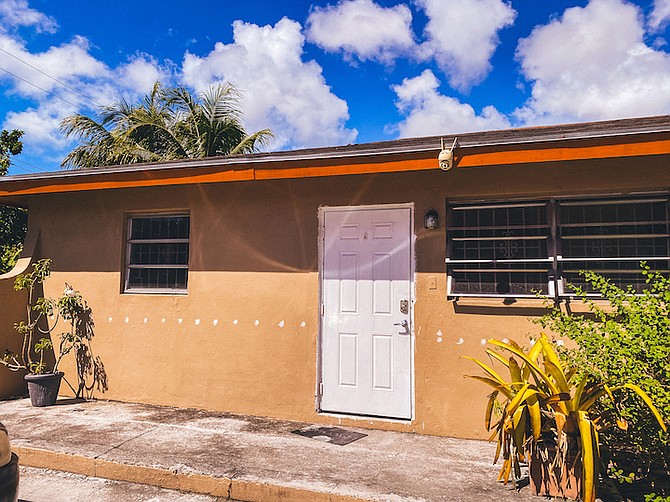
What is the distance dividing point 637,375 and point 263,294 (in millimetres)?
3885

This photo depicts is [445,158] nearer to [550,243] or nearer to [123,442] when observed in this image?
[550,243]

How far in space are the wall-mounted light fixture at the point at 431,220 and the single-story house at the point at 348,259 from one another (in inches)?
0.8

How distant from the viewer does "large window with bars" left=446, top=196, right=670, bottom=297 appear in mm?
4527

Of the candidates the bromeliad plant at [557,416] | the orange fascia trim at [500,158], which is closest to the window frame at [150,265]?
the orange fascia trim at [500,158]

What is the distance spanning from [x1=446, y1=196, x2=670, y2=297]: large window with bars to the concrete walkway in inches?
65.6

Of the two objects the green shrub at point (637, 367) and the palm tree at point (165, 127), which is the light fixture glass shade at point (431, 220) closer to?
the green shrub at point (637, 367)

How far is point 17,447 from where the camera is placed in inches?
173

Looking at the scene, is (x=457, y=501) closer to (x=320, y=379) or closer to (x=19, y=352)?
(x=320, y=379)

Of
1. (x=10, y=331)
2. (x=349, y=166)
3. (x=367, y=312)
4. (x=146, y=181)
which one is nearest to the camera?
(x=349, y=166)

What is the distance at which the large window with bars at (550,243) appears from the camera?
4527mm

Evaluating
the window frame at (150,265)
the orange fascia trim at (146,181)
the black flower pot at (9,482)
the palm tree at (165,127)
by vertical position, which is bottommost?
the black flower pot at (9,482)

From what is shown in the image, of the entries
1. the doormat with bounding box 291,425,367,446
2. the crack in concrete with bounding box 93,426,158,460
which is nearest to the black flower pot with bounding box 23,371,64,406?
the crack in concrete with bounding box 93,426,158,460

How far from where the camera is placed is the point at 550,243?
474 cm

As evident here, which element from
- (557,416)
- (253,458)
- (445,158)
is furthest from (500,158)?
(253,458)
